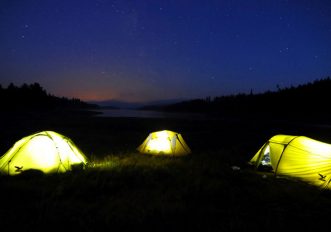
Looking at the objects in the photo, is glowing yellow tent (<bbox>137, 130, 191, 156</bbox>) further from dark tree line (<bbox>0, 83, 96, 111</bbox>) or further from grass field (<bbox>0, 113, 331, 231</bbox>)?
dark tree line (<bbox>0, 83, 96, 111</bbox>)

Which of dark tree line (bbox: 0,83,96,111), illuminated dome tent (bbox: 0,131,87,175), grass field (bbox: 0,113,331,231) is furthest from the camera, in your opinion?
dark tree line (bbox: 0,83,96,111)

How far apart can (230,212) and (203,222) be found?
3.57 feet

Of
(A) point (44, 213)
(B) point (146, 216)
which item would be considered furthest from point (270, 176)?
(A) point (44, 213)

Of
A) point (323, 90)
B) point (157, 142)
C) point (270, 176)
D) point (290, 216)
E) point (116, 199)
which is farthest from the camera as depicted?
point (323, 90)

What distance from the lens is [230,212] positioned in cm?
700

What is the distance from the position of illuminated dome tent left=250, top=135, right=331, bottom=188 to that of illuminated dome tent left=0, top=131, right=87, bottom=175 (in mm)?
9165

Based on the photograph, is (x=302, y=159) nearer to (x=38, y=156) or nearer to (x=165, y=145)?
(x=165, y=145)

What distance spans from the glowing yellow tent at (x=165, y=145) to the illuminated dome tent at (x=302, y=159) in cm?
575

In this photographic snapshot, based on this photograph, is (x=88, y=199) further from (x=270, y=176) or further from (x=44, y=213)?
(x=270, y=176)

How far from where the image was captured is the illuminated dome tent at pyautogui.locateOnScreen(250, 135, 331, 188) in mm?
9602

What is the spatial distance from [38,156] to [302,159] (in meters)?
11.1

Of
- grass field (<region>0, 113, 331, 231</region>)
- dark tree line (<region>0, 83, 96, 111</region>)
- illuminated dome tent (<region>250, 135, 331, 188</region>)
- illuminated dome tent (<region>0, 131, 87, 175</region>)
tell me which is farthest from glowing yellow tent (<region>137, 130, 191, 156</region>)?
dark tree line (<region>0, 83, 96, 111</region>)

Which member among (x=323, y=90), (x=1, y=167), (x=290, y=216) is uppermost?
(x=323, y=90)

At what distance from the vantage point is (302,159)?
10.3 meters
